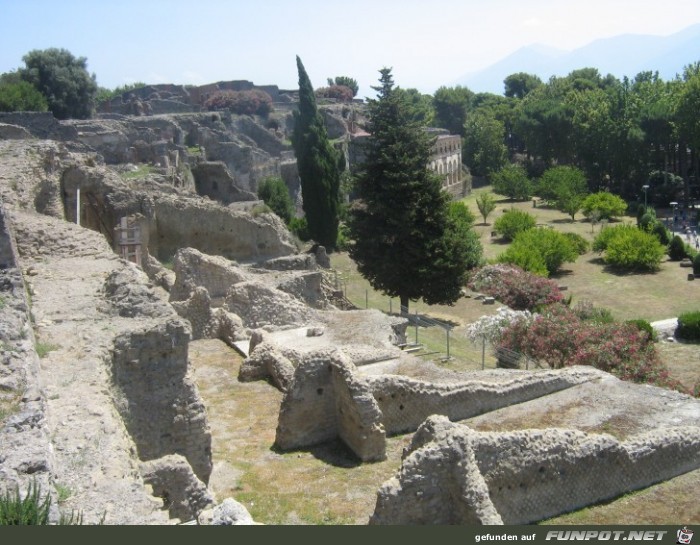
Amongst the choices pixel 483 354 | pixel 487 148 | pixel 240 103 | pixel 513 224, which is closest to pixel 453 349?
pixel 483 354

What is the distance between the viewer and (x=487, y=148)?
69.0 metres

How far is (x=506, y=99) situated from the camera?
9294cm

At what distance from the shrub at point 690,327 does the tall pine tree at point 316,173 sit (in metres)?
17.0

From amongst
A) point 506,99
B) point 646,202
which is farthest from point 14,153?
point 506,99

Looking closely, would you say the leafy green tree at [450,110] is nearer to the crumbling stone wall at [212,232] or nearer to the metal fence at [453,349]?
the metal fence at [453,349]

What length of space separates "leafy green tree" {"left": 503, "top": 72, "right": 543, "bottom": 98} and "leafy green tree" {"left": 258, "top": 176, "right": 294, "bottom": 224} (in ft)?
220

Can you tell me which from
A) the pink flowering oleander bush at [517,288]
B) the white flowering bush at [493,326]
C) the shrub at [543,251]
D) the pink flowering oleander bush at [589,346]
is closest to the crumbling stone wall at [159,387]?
the pink flowering oleander bush at [589,346]

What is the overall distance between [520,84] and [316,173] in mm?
72046

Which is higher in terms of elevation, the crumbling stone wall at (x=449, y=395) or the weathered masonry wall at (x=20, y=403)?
the weathered masonry wall at (x=20, y=403)

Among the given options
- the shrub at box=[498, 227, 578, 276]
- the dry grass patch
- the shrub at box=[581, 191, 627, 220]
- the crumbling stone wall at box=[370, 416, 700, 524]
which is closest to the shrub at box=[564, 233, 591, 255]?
the shrub at box=[498, 227, 578, 276]

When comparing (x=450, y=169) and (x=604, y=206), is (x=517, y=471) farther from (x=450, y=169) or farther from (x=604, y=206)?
(x=450, y=169)

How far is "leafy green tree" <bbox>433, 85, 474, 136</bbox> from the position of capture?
84.1 m

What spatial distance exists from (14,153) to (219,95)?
50581 millimetres

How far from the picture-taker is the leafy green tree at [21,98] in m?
39.0
